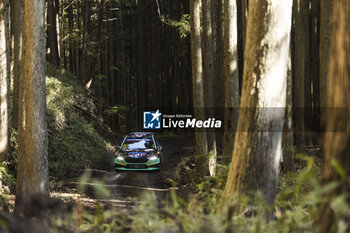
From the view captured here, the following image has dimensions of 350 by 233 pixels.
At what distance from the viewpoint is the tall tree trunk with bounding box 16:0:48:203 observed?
1036cm

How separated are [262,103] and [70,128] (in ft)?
62.3

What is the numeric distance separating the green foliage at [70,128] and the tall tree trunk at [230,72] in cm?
760

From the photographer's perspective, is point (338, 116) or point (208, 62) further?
point (208, 62)

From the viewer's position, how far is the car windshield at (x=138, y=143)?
1858 cm

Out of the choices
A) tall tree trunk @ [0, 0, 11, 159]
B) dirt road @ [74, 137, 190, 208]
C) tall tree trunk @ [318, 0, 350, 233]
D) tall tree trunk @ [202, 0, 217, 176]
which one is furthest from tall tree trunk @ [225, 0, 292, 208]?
tall tree trunk @ [202, 0, 217, 176]

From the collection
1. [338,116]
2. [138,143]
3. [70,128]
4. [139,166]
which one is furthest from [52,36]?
[338,116]

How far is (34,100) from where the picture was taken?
1039cm

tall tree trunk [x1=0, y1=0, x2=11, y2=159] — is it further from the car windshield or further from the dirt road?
the car windshield

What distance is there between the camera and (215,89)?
2469cm

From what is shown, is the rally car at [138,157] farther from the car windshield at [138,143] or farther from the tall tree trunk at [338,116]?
the tall tree trunk at [338,116]

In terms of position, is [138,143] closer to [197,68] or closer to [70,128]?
→ [197,68]

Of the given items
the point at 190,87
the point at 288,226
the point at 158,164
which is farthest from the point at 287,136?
the point at 190,87

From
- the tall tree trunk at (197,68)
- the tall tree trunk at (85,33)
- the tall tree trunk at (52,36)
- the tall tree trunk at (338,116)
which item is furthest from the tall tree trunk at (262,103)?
the tall tree trunk at (85,33)

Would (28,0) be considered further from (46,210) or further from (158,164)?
(158,164)
